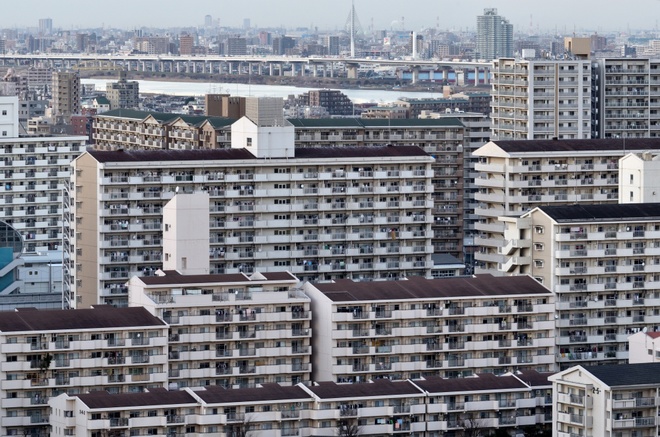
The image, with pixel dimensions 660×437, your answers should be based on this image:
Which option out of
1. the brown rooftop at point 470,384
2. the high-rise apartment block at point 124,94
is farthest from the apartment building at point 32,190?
the high-rise apartment block at point 124,94

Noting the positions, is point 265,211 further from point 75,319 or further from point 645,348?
point 645,348

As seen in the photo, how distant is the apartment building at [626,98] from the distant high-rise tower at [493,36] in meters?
122

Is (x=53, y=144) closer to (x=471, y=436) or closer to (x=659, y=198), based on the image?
(x=659, y=198)

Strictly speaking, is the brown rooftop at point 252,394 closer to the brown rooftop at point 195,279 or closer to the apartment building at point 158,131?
the brown rooftop at point 195,279

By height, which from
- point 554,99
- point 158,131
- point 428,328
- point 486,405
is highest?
point 554,99

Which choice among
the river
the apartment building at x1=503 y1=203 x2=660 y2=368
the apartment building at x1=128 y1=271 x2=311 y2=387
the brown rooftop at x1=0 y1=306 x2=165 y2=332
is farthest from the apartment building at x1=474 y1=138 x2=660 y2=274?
the river

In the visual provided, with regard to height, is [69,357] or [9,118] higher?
[9,118]

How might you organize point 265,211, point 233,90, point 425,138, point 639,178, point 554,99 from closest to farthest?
point 639,178, point 265,211, point 425,138, point 554,99, point 233,90

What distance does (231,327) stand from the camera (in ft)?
108

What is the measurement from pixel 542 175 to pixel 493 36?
14234 cm

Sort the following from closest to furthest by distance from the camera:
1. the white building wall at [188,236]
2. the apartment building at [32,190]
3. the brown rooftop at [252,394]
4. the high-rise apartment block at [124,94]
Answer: the brown rooftop at [252,394] < the white building wall at [188,236] < the apartment building at [32,190] < the high-rise apartment block at [124,94]

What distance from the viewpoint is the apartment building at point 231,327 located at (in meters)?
32.6

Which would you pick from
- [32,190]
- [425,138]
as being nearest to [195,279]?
[32,190]

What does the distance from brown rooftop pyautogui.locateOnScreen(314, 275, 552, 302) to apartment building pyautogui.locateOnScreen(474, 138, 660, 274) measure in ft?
24.5
